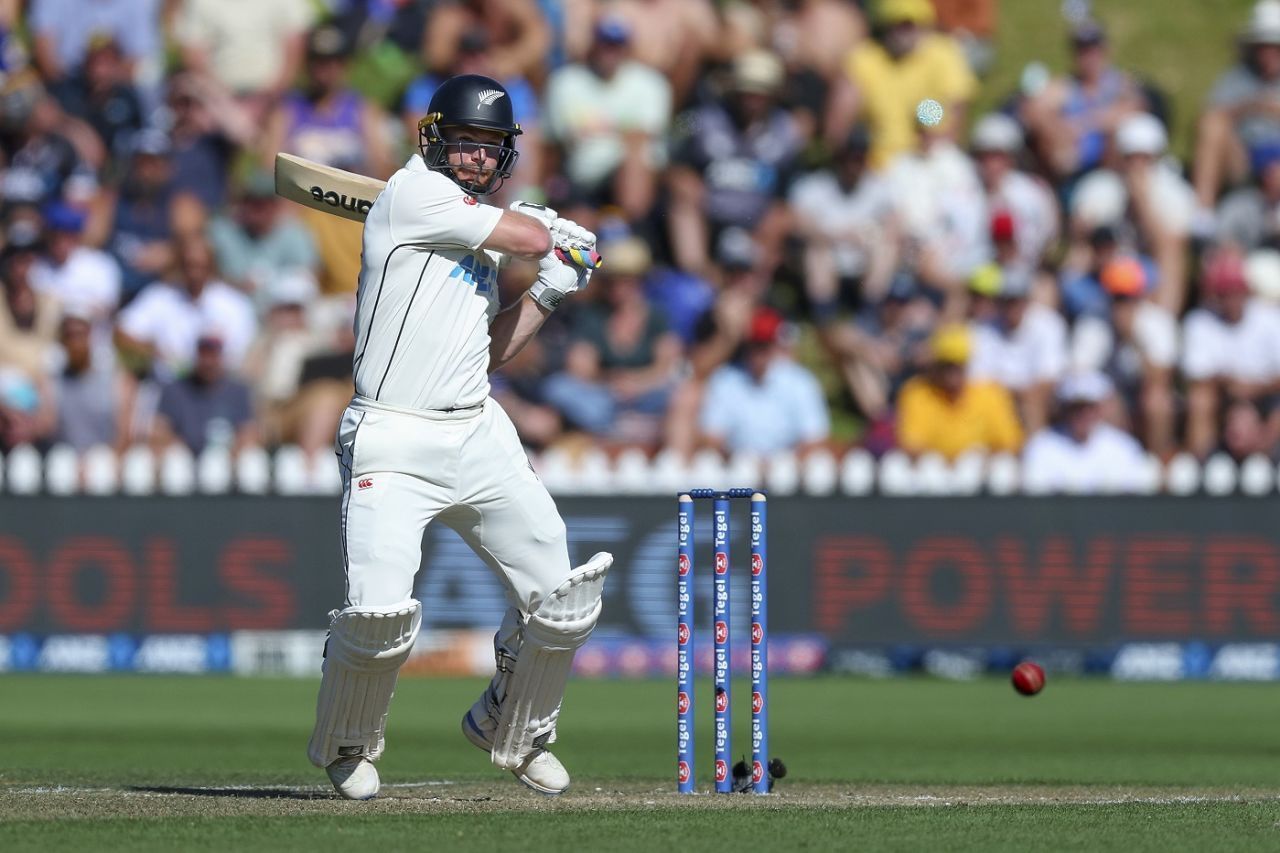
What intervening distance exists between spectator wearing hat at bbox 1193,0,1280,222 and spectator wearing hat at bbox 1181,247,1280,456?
129cm

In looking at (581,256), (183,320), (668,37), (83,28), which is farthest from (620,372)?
(581,256)

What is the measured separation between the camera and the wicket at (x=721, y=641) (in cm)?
727

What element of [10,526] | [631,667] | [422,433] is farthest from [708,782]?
[10,526]

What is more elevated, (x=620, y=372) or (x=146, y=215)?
(x=146, y=215)

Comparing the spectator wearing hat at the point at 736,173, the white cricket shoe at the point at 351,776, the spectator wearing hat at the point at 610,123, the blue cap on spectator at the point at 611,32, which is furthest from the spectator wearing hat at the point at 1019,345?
the white cricket shoe at the point at 351,776

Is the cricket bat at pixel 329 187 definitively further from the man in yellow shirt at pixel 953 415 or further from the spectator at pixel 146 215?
the spectator at pixel 146 215

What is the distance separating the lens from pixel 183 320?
572 inches

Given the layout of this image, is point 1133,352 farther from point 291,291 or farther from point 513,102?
point 291,291

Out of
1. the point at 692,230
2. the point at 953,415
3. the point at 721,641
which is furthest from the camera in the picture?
the point at 692,230

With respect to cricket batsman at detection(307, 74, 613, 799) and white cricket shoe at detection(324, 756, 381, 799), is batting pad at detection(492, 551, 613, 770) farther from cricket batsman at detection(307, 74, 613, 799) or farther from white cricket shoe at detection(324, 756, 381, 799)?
white cricket shoe at detection(324, 756, 381, 799)

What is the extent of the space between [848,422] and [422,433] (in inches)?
341

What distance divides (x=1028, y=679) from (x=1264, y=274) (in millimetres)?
7355

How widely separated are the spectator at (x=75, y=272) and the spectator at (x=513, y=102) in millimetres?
2365

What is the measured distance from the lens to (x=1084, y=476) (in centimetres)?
1398
